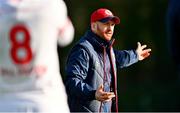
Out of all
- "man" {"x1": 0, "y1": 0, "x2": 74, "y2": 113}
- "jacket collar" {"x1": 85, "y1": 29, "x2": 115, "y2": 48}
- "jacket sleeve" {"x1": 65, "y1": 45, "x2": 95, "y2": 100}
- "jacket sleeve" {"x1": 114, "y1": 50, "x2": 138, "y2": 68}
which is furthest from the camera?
"jacket sleeve" {"x1": 114, "y1": 50, "x2": 138, "y2": 68}

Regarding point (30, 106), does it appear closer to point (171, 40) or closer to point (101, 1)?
point (171, 40)

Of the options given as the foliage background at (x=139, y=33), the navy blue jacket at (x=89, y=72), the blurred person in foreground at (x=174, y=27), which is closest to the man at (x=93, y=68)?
the navy blue jacket at (x=89, y=72)

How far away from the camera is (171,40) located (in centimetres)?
600

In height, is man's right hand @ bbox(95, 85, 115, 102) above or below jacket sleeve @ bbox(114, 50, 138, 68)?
below

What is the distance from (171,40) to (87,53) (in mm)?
1641

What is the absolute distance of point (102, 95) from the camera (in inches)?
284

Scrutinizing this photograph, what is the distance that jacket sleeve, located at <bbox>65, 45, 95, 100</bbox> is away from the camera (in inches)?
289

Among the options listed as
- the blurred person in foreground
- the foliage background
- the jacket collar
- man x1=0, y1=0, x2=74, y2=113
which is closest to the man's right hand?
the jacket collar

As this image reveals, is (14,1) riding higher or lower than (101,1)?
lower

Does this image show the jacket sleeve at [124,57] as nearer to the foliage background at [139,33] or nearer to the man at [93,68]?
→ the man at [93,68]

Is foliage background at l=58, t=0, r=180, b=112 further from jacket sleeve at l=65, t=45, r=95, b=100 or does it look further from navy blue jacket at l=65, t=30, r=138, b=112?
jacket sleeve at l=65, t=45, r=95, b=100

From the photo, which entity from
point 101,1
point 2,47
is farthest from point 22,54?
point 101,1

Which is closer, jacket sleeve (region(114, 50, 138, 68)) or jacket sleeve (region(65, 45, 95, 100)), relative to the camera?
jacket sleeve (region(65, 45, 95, 100))

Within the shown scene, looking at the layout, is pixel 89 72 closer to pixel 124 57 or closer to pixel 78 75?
pixel 78 75
